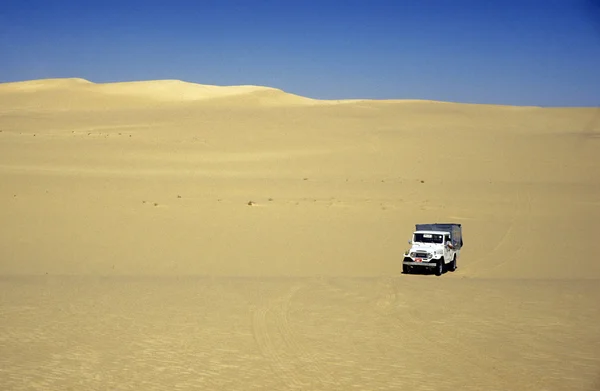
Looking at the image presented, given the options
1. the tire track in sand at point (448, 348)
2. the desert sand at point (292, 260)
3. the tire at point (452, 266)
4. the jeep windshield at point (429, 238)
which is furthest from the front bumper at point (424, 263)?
the tire track in sand at point (448, 348)

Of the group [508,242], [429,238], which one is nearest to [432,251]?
[429,238]

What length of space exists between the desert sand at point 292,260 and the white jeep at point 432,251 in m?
0.47

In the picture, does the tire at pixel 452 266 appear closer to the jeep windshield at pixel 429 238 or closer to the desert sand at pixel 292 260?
the desert sand at pixel 292 260

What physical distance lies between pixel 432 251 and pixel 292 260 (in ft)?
14.9

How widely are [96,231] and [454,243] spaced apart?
13.0m

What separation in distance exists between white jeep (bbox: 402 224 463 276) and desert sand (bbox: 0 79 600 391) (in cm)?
47

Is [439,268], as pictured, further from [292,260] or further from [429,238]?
[292,260]

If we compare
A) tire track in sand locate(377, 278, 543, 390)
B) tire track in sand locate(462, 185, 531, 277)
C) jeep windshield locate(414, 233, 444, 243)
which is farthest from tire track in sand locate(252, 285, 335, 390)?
tire track in sand locate(462, 185, 531, 277)

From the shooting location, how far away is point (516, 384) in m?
8.99

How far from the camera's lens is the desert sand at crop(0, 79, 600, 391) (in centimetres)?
981

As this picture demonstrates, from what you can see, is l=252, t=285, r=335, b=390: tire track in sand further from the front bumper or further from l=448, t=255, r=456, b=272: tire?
l=448, t=255, r=456, b=272: tire

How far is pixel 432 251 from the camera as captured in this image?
64.0 ft

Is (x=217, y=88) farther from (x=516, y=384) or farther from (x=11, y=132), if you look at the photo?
(x=516, y=384)

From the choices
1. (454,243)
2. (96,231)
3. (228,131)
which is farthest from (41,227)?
(228,131)
